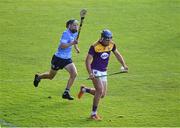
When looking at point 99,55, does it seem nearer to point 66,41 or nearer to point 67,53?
point 66,41

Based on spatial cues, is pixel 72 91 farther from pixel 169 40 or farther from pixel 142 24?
pixel 142 24

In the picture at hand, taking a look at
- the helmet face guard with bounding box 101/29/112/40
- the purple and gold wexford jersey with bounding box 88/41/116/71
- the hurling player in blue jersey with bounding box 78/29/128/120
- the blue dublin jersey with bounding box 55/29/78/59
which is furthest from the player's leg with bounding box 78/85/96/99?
the helmet face guard with bounding box 101/29/112/40

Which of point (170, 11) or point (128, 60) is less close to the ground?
point (170, 11)

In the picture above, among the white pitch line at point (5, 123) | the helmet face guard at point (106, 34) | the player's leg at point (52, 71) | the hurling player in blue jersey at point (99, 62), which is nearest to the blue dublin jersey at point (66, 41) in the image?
the player's leg at point (52, 71)

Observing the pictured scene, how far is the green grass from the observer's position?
44.8 feet

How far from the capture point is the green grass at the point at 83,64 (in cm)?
1364

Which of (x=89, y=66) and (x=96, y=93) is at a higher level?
(x=89, y=66)

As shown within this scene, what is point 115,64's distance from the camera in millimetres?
19016

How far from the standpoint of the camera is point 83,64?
1880 centimetres

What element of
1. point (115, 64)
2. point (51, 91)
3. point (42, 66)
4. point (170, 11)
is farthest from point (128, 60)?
point (170, 11)

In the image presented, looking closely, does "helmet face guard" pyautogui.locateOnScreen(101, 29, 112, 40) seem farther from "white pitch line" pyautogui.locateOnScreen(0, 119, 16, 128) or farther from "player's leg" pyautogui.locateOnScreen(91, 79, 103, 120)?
"white pitch line" pyautogui.locateOnScreen(0, 119, 16, 128)

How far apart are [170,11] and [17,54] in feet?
35.8

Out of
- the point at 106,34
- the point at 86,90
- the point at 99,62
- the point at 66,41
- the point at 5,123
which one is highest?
the point at 106,34

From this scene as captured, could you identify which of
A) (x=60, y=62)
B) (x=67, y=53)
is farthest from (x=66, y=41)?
(x=60, y=62)
